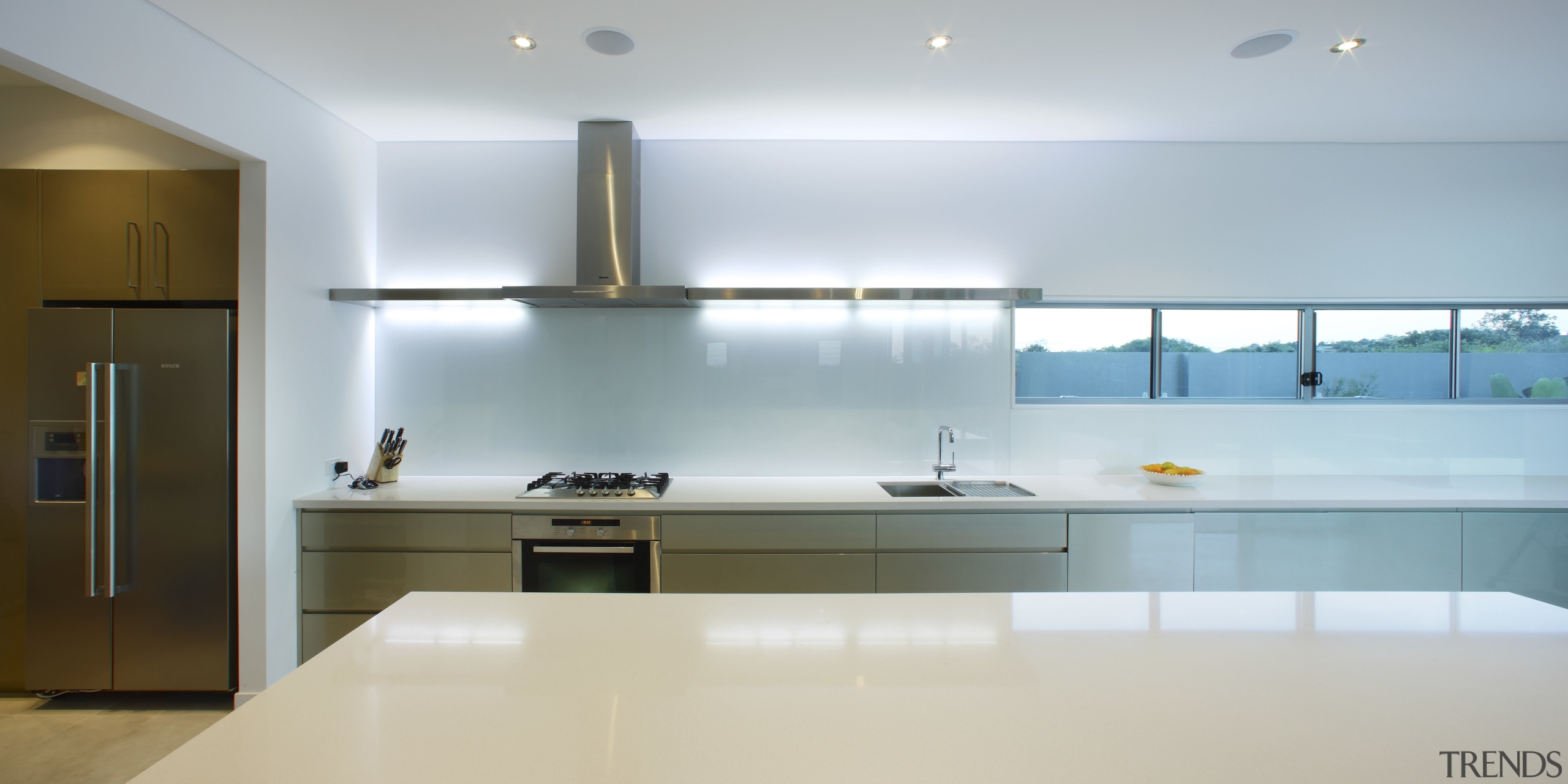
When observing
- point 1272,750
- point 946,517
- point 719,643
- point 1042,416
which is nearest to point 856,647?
point 719,643

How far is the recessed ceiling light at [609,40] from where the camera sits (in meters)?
2.23

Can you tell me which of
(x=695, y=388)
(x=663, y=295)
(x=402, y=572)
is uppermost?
(x=663, y=295)

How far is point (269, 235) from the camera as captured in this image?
256 centimetres

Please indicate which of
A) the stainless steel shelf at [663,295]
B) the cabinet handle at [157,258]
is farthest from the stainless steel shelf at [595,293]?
the cabinet handle at [157,258]

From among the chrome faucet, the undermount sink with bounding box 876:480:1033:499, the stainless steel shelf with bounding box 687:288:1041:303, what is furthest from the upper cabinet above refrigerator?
the chrome faucet

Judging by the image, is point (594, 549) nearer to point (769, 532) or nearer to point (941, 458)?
point (769, 532)

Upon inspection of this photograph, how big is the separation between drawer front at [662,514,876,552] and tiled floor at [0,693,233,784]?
6.61 feet

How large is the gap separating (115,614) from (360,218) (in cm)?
200

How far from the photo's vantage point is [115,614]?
2.57m

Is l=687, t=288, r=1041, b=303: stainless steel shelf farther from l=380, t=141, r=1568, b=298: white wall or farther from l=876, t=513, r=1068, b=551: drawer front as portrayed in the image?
l=876, t=513, r=1068, b=551: drawer front

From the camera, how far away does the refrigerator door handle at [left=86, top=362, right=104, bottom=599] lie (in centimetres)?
242

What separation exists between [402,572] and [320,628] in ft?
1.49

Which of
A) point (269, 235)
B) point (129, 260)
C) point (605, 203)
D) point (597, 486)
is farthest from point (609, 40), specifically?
point (129, 260)

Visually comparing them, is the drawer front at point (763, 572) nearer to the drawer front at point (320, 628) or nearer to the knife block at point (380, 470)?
the drawer front at point (320, 628)
